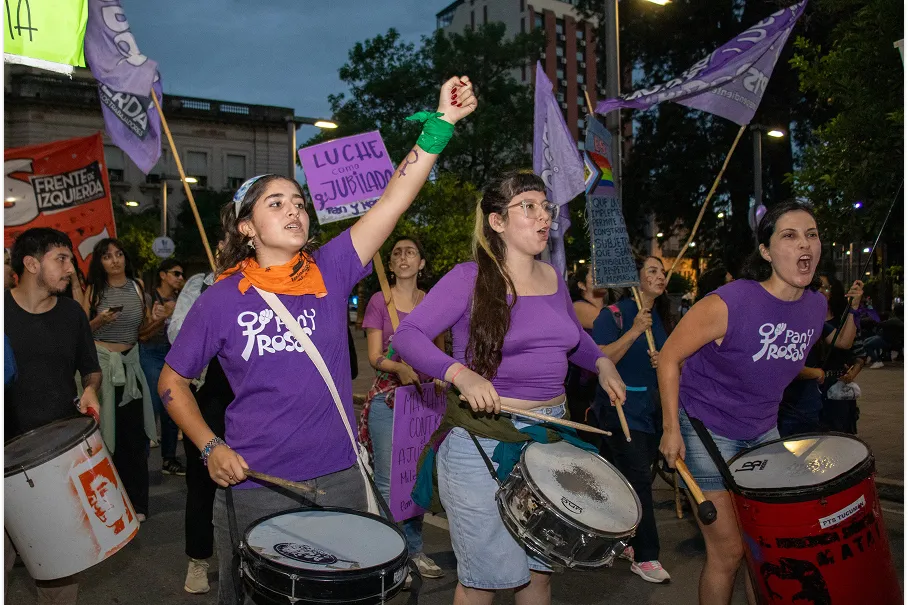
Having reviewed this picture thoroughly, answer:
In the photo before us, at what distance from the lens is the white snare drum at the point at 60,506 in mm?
3311

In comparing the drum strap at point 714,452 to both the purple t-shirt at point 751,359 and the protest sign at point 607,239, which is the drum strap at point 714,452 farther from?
the protest sign at point 607,239

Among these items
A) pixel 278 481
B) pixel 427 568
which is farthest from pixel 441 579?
pixel 278 481

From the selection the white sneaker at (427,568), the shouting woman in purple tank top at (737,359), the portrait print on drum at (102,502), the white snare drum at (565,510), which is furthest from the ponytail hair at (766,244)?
the portrait print on drum at (102,502)

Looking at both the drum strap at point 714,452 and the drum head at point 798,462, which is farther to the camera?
the drum strap at point 714,452

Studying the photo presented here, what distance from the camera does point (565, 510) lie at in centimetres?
275

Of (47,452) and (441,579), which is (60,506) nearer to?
(47,452)

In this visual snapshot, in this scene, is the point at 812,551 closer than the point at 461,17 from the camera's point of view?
Yes

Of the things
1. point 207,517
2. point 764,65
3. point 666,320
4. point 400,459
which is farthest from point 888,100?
point 207,517

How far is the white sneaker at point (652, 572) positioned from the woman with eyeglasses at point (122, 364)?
3.49 m

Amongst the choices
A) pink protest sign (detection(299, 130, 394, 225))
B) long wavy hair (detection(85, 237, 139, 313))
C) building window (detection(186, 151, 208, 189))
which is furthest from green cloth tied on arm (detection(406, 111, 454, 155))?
building window (detection(186, 151, 208, 189))

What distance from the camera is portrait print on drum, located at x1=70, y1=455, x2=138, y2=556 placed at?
3422 mm

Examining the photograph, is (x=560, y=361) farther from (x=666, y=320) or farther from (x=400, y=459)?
(x=666, y=320)

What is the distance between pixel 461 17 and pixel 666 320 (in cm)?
10246

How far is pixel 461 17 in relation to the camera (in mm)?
102875
